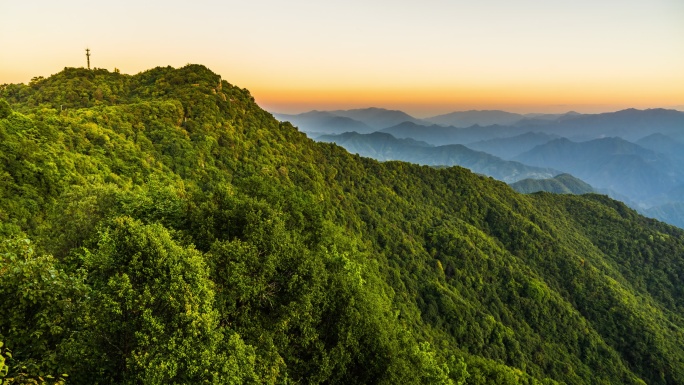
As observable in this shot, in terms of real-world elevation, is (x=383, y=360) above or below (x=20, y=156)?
below

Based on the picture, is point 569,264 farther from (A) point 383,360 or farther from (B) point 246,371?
(B) point 246,371

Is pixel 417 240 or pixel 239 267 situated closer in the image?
pixel 239 267

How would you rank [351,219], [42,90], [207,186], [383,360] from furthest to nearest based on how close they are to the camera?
[351,219], [42,90], [207,186], [383,360]

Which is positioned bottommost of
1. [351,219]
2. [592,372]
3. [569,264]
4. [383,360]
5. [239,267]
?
[592,372]

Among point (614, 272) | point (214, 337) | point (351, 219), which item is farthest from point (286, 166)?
point (614, 272)

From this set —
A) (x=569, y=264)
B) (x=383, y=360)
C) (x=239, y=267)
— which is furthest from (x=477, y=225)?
(x=239, y=267)

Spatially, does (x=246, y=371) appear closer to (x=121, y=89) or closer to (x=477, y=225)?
(x=121, y=89)

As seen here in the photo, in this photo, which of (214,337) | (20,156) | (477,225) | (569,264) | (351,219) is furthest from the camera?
(477,225)
